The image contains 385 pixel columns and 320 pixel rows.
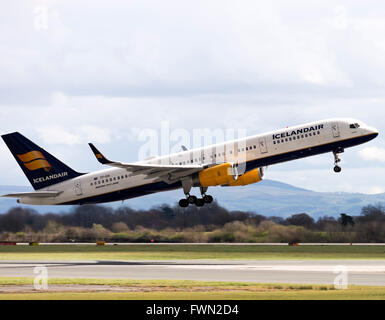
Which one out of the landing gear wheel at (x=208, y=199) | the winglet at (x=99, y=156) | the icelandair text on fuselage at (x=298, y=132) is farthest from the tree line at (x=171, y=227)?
the winglet at (x=99, y=156)

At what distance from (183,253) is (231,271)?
27.7 meters

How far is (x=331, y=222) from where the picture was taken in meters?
109

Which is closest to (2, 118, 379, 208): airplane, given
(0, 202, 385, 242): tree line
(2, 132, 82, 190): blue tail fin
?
(2, 132, 82, 190): blue tail fin

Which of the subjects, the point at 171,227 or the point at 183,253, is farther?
the point at 171,227

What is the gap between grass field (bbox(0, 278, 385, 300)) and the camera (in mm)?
36656

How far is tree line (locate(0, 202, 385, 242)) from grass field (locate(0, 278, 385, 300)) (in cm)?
5660

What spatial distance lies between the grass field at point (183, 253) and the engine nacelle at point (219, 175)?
32.3ft

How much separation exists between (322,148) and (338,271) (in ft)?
40.0

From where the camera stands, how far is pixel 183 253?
263ft

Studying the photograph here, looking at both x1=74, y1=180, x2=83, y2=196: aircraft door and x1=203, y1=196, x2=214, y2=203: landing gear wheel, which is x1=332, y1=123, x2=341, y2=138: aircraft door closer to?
x1=203, y1=196, x2=214, y2=203: landing gear wheel

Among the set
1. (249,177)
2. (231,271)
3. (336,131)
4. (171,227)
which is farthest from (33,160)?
(171,227)

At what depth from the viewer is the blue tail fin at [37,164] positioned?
7100 cm

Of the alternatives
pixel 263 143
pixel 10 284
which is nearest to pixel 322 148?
pixel 263 143

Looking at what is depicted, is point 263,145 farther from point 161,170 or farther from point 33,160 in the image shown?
point 33,160
